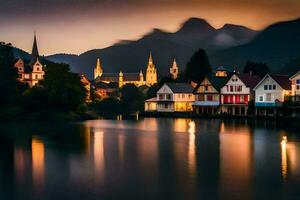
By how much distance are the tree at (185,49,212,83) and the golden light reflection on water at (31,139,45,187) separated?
74.3m

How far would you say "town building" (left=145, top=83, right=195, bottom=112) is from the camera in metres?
107

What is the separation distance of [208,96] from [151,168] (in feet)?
228

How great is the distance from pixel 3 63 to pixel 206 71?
4861 cm

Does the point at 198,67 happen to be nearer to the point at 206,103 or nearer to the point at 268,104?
the point at 206,103

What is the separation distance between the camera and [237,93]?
94938mm

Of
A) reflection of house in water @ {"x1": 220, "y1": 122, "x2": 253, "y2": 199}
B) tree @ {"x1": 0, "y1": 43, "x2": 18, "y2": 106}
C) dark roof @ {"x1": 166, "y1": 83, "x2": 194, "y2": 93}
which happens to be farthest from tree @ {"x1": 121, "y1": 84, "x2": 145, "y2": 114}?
reflection of house in water @ {"x1": 220, "y1": 122, "x2": 253, "y2": 199}

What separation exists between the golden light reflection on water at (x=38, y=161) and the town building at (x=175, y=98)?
192ft

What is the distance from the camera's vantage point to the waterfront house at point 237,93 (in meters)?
93.4

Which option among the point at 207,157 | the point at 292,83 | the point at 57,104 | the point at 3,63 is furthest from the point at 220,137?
the point at 3,63

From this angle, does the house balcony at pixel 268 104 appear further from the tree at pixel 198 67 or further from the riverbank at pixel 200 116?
the tree at pixel 198 67

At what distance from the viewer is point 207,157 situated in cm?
3741

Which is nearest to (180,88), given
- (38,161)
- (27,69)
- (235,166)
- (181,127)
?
(181,127)

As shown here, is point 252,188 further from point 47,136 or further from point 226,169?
point 47,136

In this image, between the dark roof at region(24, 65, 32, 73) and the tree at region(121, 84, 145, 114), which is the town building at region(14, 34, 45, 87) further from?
the tree at region(121, 84, 145, 114)
